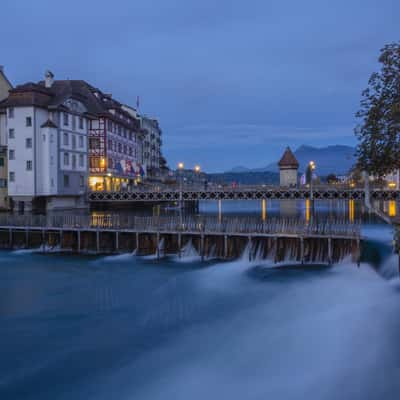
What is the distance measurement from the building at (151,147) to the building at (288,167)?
111 ft

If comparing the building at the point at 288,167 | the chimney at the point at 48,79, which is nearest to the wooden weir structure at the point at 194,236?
the chimney at the point at 48,79

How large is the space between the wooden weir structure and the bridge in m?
24.2

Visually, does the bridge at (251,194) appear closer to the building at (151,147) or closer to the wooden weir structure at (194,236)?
the wooden weir structure at (194,236)

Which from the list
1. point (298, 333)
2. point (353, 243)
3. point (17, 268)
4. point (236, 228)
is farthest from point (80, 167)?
point (298, 333)

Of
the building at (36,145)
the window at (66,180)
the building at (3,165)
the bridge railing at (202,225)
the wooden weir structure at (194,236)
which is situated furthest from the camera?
the window at (66,180)

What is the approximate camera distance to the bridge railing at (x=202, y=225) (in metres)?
29.0

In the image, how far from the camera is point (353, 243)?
27.8m

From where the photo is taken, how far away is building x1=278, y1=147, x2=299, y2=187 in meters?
104

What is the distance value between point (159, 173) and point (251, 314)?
104m

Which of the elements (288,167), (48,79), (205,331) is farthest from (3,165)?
(288,167)

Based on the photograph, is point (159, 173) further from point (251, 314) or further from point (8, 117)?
point (251, 314)

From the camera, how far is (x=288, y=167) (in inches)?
4099

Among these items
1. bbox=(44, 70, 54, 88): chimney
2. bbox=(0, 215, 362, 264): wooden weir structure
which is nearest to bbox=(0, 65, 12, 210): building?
bbox=(44, 70, 54, 88): chimney

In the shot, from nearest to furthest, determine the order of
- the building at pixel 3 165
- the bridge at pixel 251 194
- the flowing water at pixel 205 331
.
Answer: the flowing water at pixel 205 331 < the bridge at pixel 251 194 < the building at pixel 3 165
